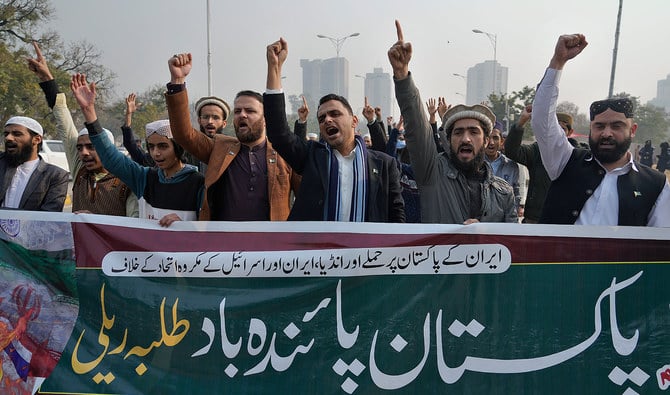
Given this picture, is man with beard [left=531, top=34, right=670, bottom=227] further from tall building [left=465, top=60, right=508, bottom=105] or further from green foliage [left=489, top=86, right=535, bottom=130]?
tall building [left=465, top=60, right=508, bottom=105]

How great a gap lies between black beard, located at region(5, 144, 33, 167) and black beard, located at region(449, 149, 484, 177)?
3.07 metres

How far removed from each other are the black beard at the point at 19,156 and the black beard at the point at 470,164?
121 inches

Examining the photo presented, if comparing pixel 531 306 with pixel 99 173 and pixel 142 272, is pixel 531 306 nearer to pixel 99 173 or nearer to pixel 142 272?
pixel 142 272

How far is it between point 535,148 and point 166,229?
10.9ft

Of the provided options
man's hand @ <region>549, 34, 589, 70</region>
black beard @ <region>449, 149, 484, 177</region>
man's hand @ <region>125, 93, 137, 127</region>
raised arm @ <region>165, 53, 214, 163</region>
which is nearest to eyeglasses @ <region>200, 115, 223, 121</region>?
man's hand @ <region>125, 93, 137, 127</region>

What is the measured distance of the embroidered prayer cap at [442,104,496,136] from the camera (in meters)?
3.57

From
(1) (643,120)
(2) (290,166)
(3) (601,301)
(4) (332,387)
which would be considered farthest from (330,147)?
(1) (643,120)

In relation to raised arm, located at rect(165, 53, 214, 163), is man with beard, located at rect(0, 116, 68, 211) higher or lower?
lower

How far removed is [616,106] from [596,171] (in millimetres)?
367

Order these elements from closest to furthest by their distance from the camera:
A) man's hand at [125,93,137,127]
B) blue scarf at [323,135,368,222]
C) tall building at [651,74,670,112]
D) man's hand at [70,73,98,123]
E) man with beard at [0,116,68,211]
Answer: blue scarf at [323,135,368,222] < man's hand at [70,73,98,123] < man with beard at [0,116,68,211] < man's hand at [125,93,137,127] < tall building at [651,74,670,112]

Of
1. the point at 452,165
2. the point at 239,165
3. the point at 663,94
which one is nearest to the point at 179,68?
the point at 239,165

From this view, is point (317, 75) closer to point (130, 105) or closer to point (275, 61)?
point (130, 105)

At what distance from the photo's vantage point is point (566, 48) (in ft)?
10.2

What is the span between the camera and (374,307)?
9.57ft
